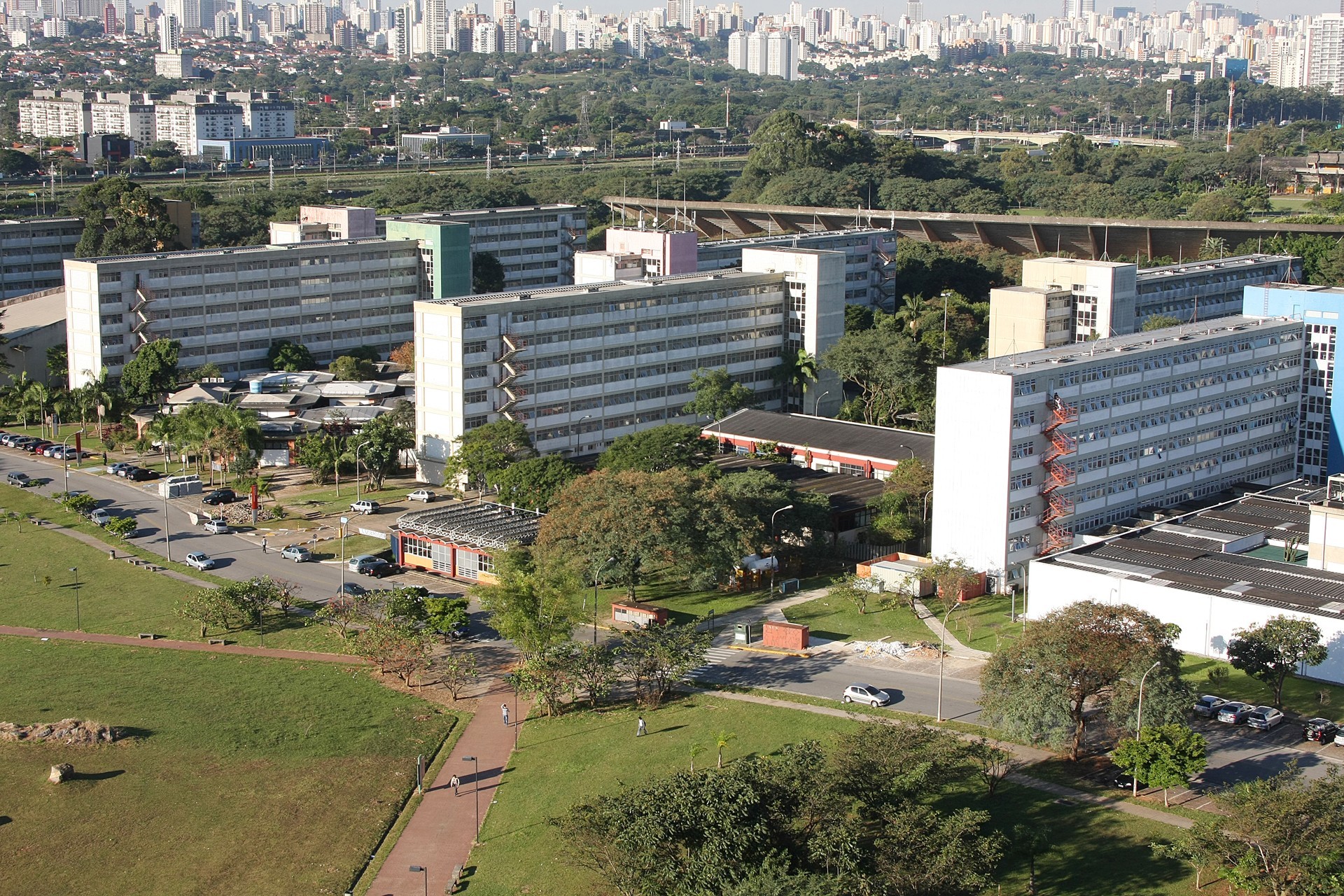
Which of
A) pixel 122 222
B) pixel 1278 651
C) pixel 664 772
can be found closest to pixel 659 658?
pixel 664 772

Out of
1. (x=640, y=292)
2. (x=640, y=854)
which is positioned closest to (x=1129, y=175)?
(x=640, y=292)

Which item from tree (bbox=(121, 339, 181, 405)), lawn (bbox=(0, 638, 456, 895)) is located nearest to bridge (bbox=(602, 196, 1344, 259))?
tree (bbox=(121, 339, 181, 405))

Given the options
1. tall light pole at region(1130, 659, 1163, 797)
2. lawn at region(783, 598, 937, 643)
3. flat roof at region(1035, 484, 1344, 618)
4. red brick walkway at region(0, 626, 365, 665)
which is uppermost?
flat roof at region(1035, 484, 1344, 618)

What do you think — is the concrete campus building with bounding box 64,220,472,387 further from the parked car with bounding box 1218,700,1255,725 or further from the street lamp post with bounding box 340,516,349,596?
the parked car with bounding box 1218,700,1255,725

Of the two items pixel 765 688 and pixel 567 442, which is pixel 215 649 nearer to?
pixel 765 688

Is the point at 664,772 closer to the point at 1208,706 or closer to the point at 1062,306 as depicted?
the point at 1208,706

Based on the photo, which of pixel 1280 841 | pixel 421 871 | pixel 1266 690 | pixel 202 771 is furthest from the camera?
pixel 1266 690
